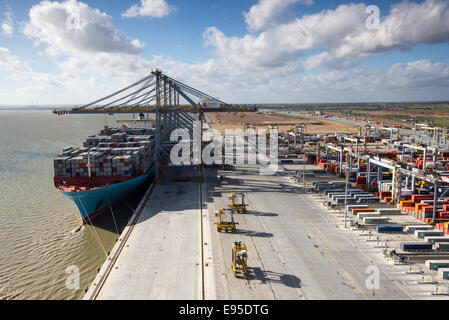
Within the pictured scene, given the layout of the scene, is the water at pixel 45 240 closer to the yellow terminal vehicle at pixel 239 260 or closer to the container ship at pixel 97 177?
the container ship at pixel 97 177

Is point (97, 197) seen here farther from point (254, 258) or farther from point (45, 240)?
point (254, 258)

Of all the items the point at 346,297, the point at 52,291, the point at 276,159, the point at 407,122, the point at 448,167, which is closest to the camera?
the point at 346,297

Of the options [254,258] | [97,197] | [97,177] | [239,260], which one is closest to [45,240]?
[97,197]

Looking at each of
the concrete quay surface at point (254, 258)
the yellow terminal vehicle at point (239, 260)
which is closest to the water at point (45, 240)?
the concrete quay surface at point (254, 258)

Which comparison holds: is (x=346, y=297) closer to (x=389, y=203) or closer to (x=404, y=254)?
(x=404, y=254)

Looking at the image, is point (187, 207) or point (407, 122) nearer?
point (187, 207)

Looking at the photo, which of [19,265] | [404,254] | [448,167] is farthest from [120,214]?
[448,167]

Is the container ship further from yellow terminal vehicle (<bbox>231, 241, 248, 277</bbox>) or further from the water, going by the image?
yellow terminal vehicle (<bbox>231, 241, 248, 277</bbox>)

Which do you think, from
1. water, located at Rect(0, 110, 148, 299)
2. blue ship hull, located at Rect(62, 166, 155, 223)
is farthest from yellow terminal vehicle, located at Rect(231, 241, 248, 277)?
blue ship hull, located at Rect(62, 166, 155, 223)
